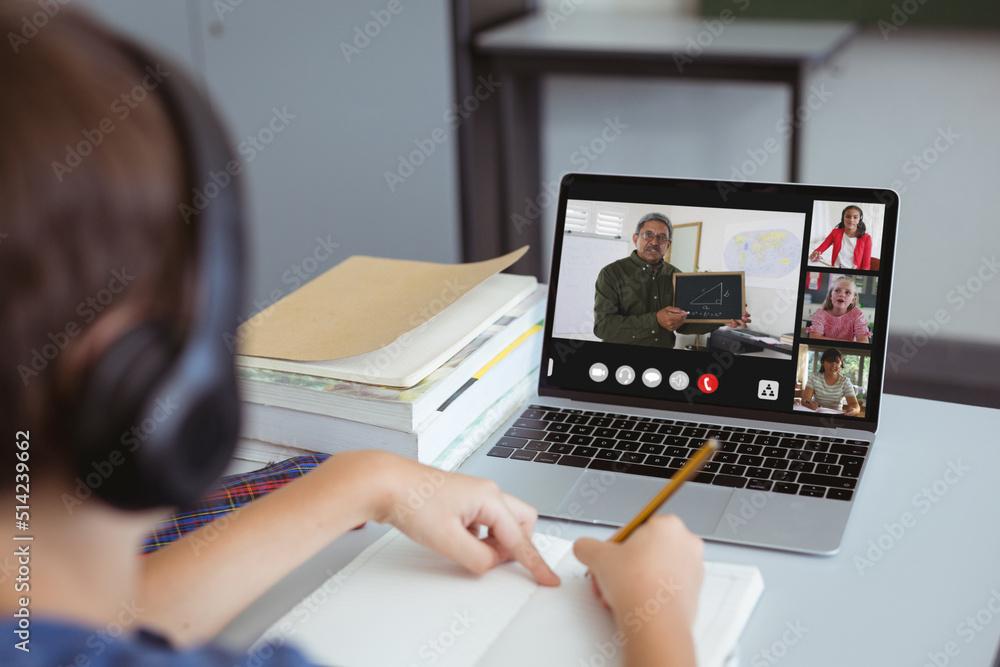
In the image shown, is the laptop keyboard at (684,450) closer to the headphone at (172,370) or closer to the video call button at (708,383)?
the video call button at (708,383)

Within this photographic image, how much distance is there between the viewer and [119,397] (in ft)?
1.26

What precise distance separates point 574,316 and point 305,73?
1787 millimetres

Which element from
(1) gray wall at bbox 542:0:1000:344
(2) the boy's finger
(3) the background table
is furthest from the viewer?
(1) gray wall at bbox 542:0:1000:344

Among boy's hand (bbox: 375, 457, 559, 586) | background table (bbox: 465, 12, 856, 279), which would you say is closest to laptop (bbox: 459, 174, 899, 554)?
boy's hand (bbox: 375, 457, 559, 586)

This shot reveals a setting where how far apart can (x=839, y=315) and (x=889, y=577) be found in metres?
0.29

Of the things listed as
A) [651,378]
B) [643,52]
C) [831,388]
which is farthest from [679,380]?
[643,52]

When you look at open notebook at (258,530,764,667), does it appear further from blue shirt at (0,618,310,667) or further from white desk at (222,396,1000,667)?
blue shirt at (0,618,310,667)

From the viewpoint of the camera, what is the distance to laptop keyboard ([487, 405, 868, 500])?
0.88m

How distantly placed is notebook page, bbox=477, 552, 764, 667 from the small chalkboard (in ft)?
1.05

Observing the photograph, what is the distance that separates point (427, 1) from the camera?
8.00ft

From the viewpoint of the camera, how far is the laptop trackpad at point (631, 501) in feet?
2.72

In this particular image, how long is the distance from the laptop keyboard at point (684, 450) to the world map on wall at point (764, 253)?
0.16 m

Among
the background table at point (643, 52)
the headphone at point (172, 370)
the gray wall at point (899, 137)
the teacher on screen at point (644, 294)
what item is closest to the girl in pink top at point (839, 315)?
the teacher on screen at point (644, 294)

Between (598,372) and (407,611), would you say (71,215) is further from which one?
(598,372)
